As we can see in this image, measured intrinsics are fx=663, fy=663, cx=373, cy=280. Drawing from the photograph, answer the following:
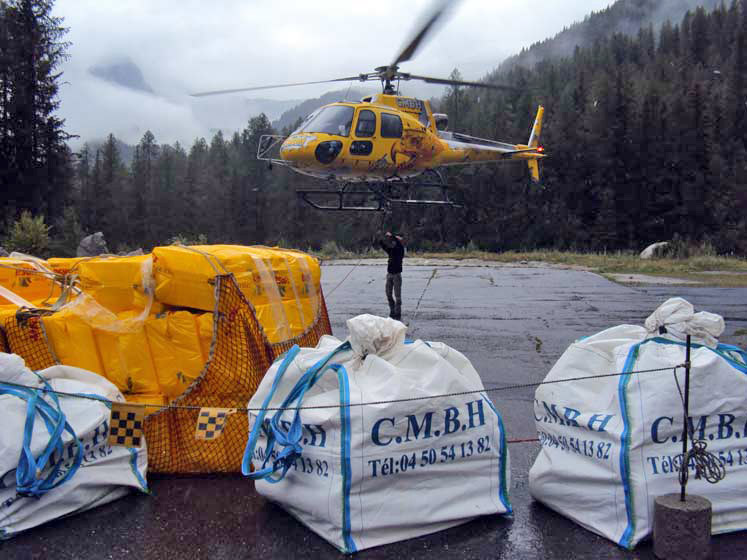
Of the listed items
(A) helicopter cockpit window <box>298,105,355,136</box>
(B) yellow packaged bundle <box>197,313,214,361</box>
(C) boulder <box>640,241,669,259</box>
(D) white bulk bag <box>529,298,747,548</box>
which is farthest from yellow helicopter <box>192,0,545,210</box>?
(C) boulder <box>640,241,669,259</box>

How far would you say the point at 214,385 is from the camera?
4.39 meters

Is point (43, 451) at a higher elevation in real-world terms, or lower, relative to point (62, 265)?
lower

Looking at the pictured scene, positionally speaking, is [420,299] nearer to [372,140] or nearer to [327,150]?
[372,140]

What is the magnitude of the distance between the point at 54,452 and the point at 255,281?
2.04 meters

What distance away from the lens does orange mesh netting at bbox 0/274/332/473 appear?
167 inches

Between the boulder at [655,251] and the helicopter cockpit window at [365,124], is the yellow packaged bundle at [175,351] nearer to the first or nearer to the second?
the helicopter cockpit window at [365,124]

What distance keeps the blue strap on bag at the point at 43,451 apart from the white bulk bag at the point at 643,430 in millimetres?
2574

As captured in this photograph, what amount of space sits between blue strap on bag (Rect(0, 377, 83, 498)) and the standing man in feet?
28.1

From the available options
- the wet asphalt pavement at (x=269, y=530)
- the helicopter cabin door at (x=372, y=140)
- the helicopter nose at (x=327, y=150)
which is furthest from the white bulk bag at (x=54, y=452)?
the helicopter cabin door at (x=372, y=140)

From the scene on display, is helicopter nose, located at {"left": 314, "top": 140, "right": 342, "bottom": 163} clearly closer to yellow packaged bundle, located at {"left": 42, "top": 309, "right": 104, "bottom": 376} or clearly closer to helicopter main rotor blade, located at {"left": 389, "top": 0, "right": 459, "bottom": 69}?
helicopter main rotor blade, located at {"left": 389, "top": 0, "right": 459, "bottom": 69}

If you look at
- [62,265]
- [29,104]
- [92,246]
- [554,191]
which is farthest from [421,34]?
[554,191]

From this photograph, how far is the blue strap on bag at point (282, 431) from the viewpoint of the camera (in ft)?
11.1

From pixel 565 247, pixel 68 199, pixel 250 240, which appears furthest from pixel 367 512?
pixel 250 240

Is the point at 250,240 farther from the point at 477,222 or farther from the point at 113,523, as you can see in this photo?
the point at 113,523
